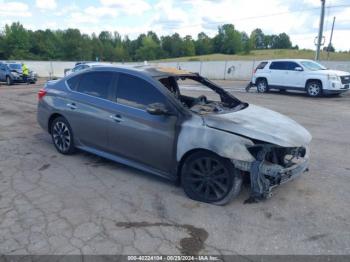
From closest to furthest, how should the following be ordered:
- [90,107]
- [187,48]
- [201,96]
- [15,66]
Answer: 1. [90,107]
2. [201,96]
3. [15,66]
4. [187,48]

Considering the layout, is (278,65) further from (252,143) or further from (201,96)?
(252,143)

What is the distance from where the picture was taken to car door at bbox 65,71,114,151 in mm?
5477

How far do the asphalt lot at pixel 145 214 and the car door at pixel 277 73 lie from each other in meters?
13.3

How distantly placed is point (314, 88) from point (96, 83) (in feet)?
46.1

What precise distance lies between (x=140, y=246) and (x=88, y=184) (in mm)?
1817

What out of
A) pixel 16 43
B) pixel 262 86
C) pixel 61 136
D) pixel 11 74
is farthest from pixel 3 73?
pixel 16 43

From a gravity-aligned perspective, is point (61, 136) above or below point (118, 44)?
below

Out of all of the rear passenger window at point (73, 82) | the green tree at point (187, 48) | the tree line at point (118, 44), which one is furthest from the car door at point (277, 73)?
the green tree at point (187, 48)

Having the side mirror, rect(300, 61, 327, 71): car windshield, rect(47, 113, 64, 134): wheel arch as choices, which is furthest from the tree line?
the side mirror

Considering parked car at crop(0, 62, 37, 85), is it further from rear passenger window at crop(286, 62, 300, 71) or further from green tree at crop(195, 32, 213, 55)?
green tree at crop(195, 32, 213, 55)

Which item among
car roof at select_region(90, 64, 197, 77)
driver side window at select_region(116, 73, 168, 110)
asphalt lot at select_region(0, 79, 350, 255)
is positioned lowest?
asphalt lot at select_region(0, 79, 350, 255)

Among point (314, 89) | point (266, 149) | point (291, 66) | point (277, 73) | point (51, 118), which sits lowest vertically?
point (51, 118)

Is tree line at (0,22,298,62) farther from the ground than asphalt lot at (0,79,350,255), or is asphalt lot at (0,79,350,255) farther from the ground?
tree line at (0,22,298,62)

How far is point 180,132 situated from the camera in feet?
14.9
